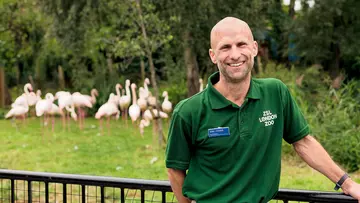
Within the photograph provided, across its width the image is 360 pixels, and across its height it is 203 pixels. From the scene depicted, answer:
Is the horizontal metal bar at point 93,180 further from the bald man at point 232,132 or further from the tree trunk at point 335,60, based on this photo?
the tree trunk at point 335,60

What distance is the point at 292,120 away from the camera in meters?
2.19

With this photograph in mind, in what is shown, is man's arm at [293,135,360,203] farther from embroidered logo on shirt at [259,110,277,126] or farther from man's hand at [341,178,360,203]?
embroidered logo on shirt at [259,110,277,126]

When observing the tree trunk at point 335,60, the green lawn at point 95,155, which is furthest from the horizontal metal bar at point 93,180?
the tree trunk at point 335,60

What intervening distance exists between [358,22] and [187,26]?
5.92 metres

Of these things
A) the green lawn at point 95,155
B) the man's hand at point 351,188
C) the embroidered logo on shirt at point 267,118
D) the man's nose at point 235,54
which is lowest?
the green lawn at point 95,155

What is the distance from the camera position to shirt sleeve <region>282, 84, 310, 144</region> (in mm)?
2172

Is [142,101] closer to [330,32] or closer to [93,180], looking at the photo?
[330,32]

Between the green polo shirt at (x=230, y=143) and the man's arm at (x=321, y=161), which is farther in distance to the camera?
the man's arm at (x=321, y=161)

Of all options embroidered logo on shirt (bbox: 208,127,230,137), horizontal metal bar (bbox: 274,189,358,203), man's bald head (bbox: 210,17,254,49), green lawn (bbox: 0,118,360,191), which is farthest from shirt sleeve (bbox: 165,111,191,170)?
green lawn (bbox: 0,118,360,191)

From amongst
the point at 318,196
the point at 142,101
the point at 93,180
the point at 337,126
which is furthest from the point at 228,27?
the point at 142,101

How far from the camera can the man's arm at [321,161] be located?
217cm

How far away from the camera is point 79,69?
17547 mm

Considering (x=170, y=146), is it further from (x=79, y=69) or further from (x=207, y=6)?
(x=79, y=69)

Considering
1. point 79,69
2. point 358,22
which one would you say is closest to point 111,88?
point 79,69
